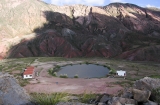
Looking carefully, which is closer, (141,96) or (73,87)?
(141,96)

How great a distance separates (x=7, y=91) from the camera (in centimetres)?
926

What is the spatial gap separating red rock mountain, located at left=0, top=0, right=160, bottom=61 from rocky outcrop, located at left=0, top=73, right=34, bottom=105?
80641 millimetres

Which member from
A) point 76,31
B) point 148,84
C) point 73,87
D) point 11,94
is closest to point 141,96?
point 148,84

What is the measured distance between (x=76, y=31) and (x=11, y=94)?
104567 mm

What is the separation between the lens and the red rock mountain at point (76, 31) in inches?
3792

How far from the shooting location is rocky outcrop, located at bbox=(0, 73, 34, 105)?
8883mm

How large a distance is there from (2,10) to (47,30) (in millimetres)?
30529

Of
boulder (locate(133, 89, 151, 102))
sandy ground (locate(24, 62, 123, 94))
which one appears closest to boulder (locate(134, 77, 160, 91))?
boulder (locate(133, 89, 151, 102))

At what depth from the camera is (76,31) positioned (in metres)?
113

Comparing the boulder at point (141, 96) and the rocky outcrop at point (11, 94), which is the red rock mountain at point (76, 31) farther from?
the rocky outcrop at point (11, 94)

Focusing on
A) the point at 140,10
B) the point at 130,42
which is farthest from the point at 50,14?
the point at 140,10

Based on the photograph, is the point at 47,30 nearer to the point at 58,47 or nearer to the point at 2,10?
the point at 58,47

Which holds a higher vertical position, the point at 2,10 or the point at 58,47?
the point at 2,10

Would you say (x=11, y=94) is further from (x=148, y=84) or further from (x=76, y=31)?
(x=76, y=31)
